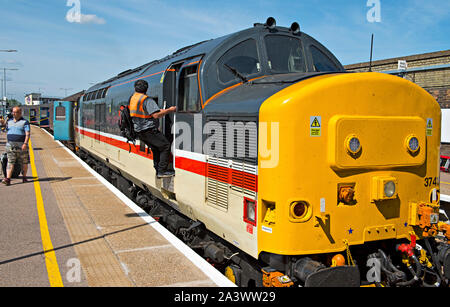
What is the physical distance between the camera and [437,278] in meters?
4.50

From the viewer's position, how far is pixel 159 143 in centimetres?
609

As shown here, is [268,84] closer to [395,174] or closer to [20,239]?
[395,174]

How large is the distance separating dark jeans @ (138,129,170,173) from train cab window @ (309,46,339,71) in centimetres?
249


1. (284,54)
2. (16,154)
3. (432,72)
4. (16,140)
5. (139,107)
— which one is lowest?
(16,154)

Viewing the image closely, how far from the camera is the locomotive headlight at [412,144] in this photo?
14.4 feet

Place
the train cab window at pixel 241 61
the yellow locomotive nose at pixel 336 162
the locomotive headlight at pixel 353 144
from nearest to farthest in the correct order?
1. the yellow locomotive nose at pixel 336 162
2. the locomotive headlight at pixel 353 144
3. the train cab window at pixel 241 61

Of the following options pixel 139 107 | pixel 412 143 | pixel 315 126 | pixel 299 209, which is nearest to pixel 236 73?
pixel 139 107

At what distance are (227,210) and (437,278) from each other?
2462 mm

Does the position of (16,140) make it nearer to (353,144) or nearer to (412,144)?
(353,144)

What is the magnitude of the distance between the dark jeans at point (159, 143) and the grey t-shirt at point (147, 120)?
7cm

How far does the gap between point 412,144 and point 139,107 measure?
12.1ft

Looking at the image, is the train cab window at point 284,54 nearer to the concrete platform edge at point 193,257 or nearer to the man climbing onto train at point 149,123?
the man climbing onto train at point 149,123

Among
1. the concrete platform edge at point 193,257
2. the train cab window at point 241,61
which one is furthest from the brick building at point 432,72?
the concrete platform edge at point 193,257

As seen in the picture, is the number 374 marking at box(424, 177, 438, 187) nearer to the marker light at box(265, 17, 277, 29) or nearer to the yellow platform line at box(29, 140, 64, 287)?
the marker light at box(265, 17, 277, 29)
